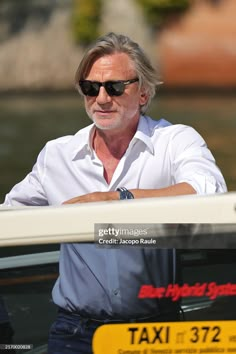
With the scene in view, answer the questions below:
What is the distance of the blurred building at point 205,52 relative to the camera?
76.9 ft

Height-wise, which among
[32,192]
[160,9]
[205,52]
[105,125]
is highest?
[105,125]

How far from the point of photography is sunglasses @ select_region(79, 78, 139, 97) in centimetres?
283

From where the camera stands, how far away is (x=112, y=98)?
2.83m

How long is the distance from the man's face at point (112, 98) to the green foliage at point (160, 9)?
21.8m


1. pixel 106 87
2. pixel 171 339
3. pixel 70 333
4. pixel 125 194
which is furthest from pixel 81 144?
pixel 171 339

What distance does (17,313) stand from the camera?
2461 millimetres

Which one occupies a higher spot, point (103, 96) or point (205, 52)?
point (103, 96)

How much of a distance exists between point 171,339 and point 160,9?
76.5ft

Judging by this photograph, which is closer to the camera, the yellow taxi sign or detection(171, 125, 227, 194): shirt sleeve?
the yellow taxi sign

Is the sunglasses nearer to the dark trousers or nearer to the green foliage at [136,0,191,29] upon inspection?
the dark trousers

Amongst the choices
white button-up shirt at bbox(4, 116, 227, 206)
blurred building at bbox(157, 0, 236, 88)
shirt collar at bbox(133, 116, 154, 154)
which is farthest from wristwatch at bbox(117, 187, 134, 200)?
blurred building at bbox(157, 0, 236, 88)

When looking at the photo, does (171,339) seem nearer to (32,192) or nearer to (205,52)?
(32,192)

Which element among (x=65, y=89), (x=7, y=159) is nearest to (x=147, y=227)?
(x=7, y=159)

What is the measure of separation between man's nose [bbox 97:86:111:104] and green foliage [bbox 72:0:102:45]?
72.8 ft
